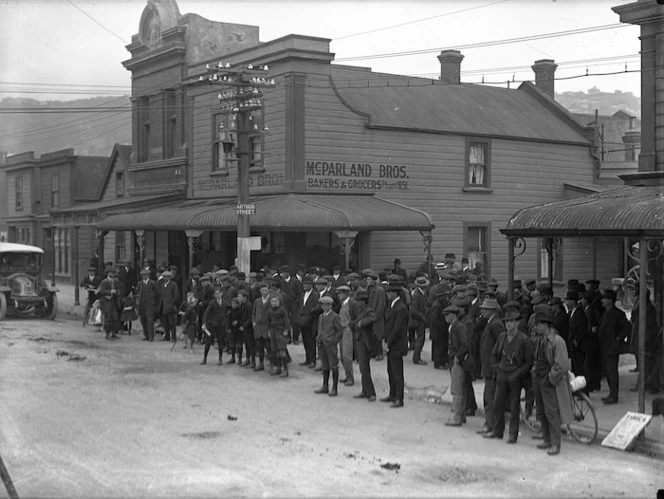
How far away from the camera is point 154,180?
33656 mm

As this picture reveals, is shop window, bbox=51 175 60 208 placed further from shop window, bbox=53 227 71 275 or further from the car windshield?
the car windshield

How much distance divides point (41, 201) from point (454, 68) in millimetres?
25939

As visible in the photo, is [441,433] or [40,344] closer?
[441,433]

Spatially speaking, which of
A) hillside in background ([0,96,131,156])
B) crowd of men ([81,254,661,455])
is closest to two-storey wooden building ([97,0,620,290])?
crowd of men ([81,254,661,455])

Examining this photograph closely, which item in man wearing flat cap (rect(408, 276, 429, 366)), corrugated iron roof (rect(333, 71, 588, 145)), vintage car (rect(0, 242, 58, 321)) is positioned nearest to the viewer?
man wearing flat cap (rect(408, 276, 429, 366))

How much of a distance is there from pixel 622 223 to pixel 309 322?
7.06m

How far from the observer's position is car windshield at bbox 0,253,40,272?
27.4 m

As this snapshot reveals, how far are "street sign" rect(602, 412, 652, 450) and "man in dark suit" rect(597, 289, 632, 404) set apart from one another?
2.14 meters

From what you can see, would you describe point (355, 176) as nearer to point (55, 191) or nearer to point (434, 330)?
point (434, 330)

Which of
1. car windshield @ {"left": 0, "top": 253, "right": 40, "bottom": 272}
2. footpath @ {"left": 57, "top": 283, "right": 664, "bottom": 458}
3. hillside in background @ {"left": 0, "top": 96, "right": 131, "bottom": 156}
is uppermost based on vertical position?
hillside in background @ {"left": 0, "top": 96, "right": 131, "bottom": 156}

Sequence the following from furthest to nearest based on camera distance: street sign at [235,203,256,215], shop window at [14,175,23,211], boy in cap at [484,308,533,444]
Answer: shop window at [14,175,23,211], street sign at [235,203,256,215], boy in cap at [484,308,533,444]

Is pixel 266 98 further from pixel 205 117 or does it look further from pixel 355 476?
pixel 355 476

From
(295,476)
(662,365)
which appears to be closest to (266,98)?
(662,365)

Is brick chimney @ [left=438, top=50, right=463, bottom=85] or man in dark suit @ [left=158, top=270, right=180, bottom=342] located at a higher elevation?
brick chimney @ [left=438, top=50, right=463, bottom=85]
